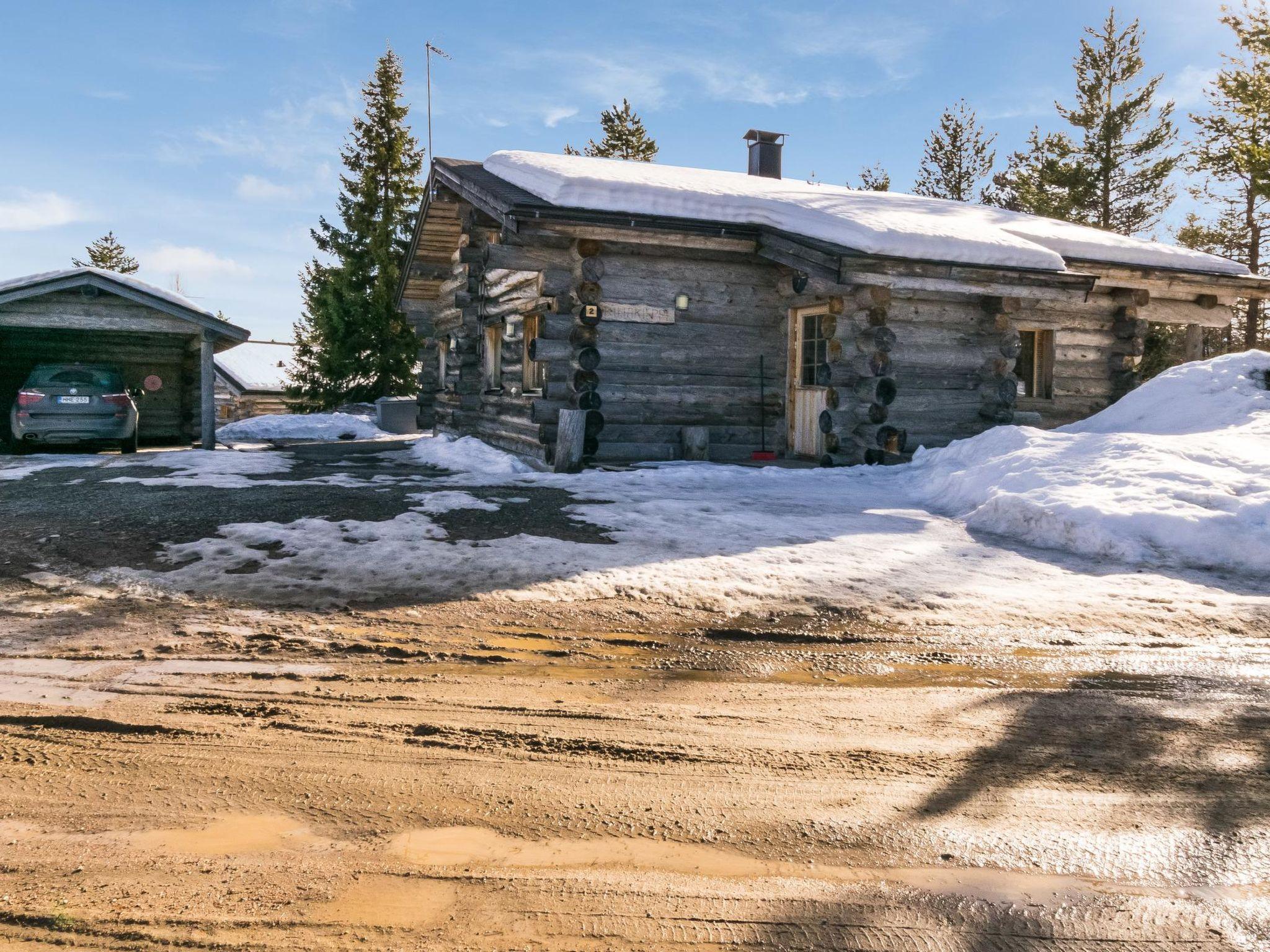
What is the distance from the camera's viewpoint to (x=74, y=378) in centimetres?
1441

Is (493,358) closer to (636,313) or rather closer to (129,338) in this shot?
(636,313)

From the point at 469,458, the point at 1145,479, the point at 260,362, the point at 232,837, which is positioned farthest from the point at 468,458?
the point at 260,362

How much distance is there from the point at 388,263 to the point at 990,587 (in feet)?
81.9

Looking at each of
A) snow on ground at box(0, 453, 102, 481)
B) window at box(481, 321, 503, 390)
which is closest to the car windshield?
snow on ground at box(0, 453, 102, 481)

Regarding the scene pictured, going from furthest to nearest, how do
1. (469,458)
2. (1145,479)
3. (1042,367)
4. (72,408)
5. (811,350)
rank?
(72,408) → (1042,367) → (469,458) → (811,350) → (1145,479)

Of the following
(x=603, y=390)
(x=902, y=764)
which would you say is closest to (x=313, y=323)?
(x=603, y=390)

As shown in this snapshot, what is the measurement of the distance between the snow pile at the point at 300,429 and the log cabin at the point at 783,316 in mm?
8000

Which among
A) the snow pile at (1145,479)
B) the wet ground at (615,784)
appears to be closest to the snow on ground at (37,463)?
the wet ground at (615,784)

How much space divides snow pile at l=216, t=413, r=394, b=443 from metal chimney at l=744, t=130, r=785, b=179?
35.4ft

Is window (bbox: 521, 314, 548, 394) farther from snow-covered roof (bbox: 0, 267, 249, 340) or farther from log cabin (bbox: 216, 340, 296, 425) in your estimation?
log cabin (bbox: 216, 340, 296, 425)

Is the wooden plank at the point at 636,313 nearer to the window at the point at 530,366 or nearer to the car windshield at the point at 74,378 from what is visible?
the window at the point at 530,366

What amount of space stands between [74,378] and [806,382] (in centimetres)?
1180

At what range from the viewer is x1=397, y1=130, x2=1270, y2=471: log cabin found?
11.4 m

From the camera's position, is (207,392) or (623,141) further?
(623,141)
